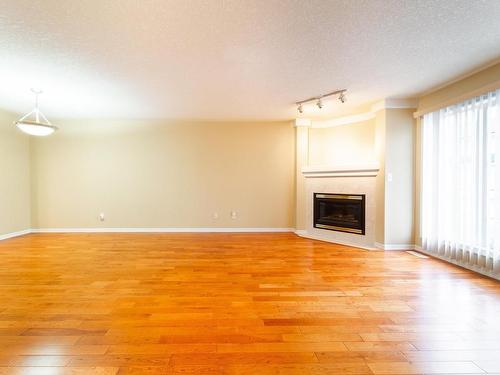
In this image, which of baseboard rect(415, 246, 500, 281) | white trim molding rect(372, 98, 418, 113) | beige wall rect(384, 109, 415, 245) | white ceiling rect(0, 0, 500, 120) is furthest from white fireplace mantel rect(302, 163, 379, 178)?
baseboard rect(415, 246, 500, 281)

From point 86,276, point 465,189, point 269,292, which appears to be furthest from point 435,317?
point 86,276

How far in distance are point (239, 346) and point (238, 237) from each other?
3.53 meters

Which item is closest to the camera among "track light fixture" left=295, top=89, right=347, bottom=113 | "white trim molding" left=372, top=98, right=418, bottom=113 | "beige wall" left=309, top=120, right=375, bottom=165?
"track light fixture" left=295, top=89, right=347, bottom=113

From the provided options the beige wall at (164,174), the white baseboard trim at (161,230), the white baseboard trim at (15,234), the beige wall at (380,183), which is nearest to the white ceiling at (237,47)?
the beige wall at (380,183)

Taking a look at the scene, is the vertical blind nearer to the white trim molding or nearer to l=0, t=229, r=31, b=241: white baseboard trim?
the white trim molding

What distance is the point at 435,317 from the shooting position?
2076mm

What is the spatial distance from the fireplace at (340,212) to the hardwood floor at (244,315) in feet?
3.17

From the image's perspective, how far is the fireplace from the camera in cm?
463

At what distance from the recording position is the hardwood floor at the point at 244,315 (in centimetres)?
155

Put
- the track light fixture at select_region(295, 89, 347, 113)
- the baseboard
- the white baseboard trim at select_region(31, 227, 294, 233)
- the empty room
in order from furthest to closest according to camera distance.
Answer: the white baseboard trim at select_region(31, 227, 294, 233), the track light fixture at select_region(295, 89, 347, 113), the baseboard, the empty room

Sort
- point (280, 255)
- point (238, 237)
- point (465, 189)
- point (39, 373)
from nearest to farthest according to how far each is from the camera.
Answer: point (39, 373) < point (465, 189) < point (280, 255) < point (238, 237)

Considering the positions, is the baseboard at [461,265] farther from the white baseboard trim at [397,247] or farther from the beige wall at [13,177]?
the beige wall at [13,177]

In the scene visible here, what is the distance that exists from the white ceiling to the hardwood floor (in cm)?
244

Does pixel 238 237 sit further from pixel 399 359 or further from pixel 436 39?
pixel 436 39
